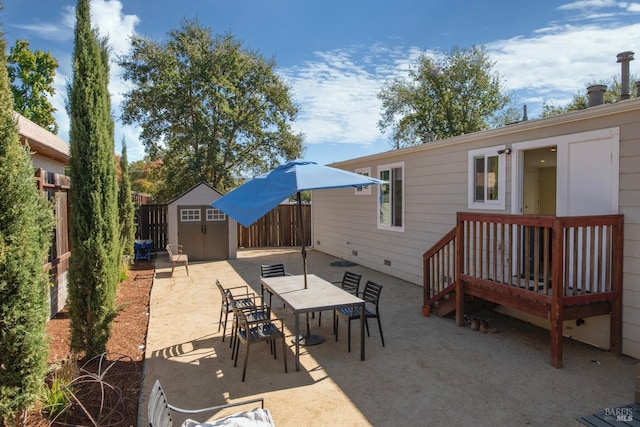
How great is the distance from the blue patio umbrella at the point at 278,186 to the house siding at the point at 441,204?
276 centimetres

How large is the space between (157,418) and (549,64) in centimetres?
2064

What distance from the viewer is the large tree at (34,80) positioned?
→ 18.1m

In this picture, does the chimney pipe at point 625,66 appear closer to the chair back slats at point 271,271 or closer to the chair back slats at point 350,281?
the chair back slats at point 350,281

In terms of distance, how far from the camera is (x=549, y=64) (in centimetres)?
1714

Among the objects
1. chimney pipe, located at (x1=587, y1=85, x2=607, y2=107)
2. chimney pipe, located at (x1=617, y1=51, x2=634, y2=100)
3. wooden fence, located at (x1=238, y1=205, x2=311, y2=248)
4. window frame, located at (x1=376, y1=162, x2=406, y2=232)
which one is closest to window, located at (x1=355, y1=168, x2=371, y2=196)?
window frame, located at (x1=376, y1=162, x2=406, y2=232)

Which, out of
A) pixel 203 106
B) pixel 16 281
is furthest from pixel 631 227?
pixel 203 106

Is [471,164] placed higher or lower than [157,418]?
higher

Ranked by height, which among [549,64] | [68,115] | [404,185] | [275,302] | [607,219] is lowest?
[275,302]

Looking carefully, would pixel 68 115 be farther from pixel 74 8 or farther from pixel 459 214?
pixel 459 214

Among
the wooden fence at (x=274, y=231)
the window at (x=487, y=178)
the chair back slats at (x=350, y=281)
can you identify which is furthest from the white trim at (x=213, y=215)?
the window at (x=487, y=178)

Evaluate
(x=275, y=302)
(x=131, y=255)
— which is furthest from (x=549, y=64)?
(x=131, y=255)

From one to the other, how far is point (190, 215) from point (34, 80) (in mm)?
14323

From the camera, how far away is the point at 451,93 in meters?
21.5

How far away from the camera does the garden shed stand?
11.7 meters
